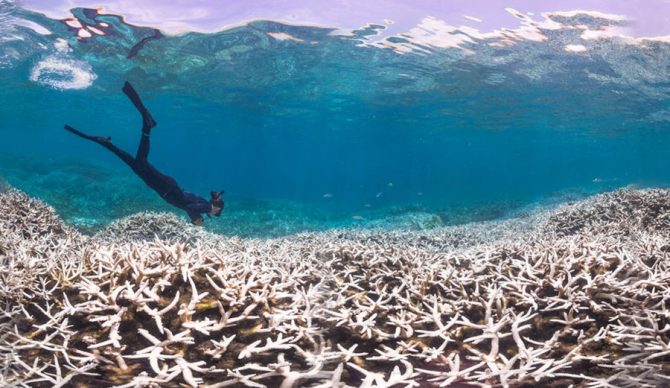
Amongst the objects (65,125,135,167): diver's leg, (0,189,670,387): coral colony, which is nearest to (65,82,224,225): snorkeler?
(65,125,135,167): diver's leg

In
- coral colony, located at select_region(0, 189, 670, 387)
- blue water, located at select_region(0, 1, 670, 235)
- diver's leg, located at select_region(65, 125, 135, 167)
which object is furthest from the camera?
blue water, located at select_region(0, 1, 670, 235)

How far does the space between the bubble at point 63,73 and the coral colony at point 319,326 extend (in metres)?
30.6

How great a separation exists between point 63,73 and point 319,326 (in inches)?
1440

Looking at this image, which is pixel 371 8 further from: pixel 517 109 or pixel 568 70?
pixel 517 109

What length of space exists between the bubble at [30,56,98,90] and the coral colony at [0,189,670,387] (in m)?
30.6

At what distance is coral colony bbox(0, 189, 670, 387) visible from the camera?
7.73 ft

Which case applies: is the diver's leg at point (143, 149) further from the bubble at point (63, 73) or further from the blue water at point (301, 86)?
the bubble at point (63, 73)

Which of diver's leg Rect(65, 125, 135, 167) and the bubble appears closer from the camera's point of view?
diver's leg Rect(65, 125, 135, 167)

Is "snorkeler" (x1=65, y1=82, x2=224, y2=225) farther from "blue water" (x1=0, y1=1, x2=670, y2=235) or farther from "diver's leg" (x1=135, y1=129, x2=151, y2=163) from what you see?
"blue water" (x1=0, y1=1, x2=670, y2=235)

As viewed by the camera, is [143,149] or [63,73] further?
[63,73]

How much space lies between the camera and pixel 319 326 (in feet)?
9.45

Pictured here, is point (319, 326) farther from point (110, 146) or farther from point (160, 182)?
point (110, 146)

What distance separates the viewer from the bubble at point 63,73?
90.3 feet

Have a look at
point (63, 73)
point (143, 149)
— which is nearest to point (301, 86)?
point (63, 73)
